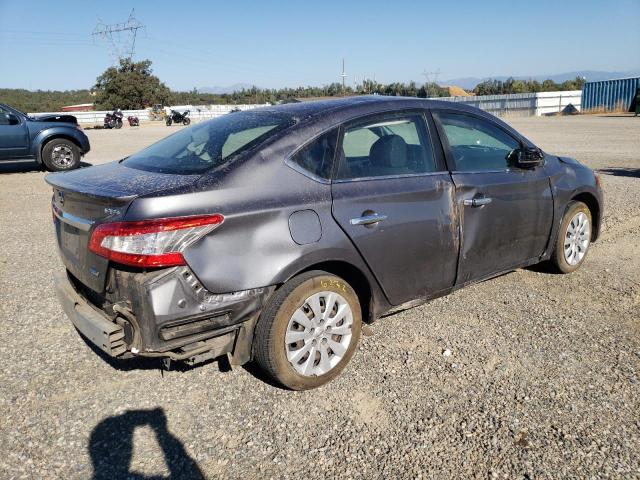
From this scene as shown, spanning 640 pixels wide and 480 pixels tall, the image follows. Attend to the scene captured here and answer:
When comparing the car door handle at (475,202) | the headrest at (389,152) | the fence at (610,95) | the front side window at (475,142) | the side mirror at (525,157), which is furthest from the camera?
the fence at (610,95)

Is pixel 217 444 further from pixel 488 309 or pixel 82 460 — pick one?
pixel 488 309

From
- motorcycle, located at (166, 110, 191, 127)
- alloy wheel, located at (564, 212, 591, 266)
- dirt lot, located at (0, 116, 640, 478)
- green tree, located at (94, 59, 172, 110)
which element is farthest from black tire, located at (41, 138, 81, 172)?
green tree, located at (94, 59, 172, 110)

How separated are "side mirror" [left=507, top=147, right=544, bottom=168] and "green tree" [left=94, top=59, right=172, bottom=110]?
64.4 meters

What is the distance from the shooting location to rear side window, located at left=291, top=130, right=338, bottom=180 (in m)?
3.27

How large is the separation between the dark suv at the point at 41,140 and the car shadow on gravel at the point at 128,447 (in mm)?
11631

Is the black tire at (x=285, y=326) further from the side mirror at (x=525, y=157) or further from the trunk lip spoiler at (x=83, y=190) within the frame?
the side mirror at (x=525, y=157)

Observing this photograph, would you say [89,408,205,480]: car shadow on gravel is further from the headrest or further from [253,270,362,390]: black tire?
the headrest

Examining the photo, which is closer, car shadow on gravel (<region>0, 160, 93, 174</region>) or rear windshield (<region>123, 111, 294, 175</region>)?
rear windshield (<region>123, 111, 294, 175</region>)

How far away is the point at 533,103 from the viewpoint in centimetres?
3841

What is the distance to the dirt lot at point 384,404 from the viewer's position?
2686mm

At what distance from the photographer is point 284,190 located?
3111mm

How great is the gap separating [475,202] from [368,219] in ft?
3.36

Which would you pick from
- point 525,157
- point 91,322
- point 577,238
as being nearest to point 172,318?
point 91,322

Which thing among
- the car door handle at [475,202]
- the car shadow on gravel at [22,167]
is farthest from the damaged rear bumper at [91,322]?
the car shadow on gravel at [22,167]
